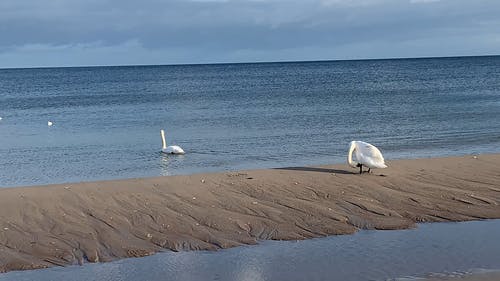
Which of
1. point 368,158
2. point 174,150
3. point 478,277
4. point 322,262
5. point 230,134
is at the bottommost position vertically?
point 230,134

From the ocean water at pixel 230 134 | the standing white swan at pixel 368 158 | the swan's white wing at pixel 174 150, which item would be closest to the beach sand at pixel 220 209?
the standing white swan at pixel 368 158

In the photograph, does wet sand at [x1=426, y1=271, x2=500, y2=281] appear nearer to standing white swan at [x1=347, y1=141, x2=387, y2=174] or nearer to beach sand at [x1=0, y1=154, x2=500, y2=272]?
beach sand at [x1=0, y1=154, x2=500, y2=272]

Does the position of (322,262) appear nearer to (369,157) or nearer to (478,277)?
(478,277)

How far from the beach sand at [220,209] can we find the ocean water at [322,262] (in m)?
0.41

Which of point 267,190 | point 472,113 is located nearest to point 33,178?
point 267,190

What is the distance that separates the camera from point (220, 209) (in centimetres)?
1355

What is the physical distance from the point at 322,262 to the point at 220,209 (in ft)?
11.4

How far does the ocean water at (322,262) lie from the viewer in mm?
9922

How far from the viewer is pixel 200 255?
36.2 feet

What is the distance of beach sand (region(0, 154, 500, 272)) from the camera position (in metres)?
11.6

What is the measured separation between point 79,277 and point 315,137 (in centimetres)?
1949

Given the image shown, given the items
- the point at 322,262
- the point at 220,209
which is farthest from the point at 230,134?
the point at 322,262

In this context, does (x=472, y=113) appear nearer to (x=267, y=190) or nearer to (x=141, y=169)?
(x=141, y=169)

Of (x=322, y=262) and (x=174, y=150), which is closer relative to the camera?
(x=322, y=262)
